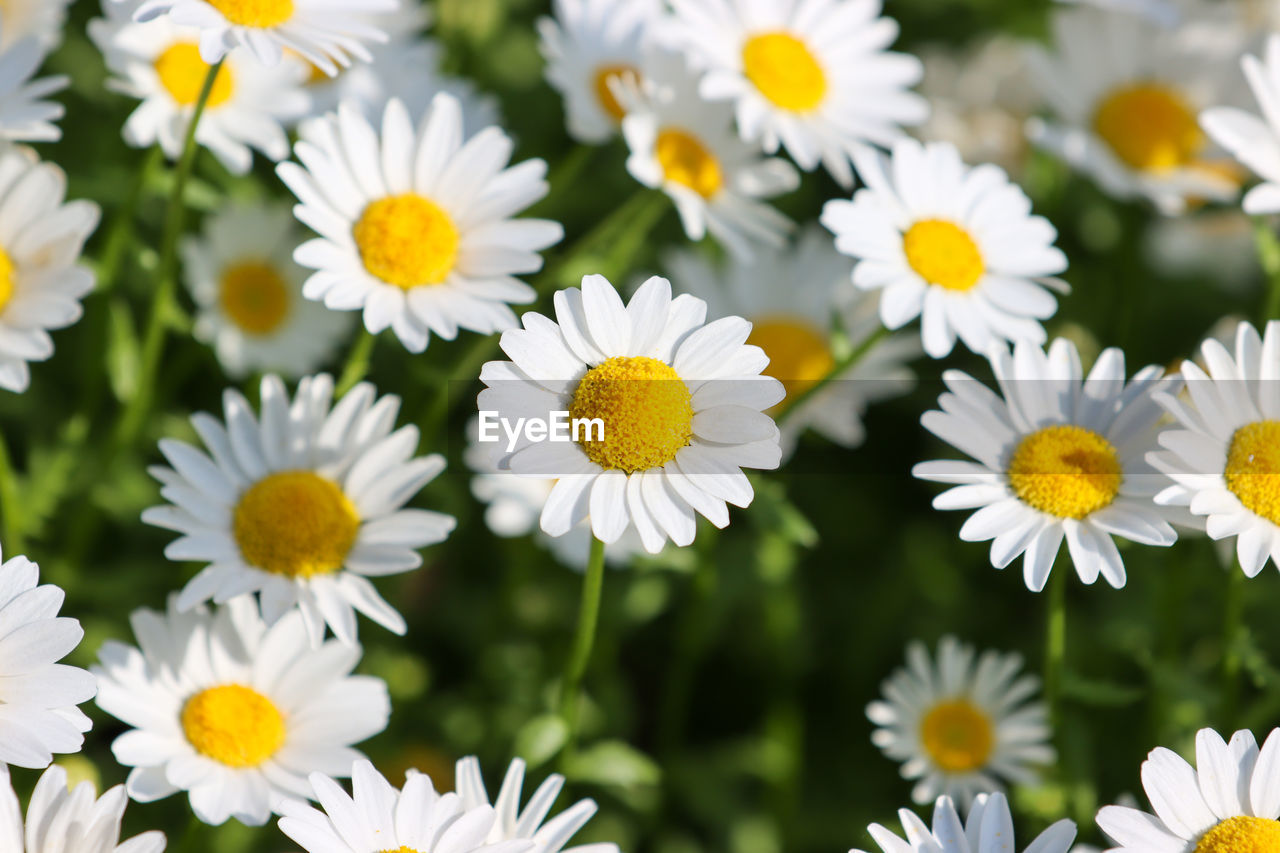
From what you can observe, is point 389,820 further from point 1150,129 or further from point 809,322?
point 1150,129

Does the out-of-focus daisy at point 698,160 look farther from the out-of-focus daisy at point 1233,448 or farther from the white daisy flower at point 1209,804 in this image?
the white daisy flower at point 1209,804

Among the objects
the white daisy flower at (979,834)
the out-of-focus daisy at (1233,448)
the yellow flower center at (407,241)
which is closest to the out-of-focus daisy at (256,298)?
the yellow flower center at (407,241)

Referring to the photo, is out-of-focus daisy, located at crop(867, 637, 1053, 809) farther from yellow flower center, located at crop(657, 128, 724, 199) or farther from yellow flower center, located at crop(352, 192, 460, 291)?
yellow flower center, located at crop(352, 192, 460, 291)

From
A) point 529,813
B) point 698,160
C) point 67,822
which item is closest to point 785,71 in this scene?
point 698,160

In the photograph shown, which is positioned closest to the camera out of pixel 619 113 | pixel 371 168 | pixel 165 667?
pixel 165 667

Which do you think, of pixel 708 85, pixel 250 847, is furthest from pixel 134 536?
pixel 708 85

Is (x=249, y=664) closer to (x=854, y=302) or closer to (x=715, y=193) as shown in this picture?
(x=715, y=193)
